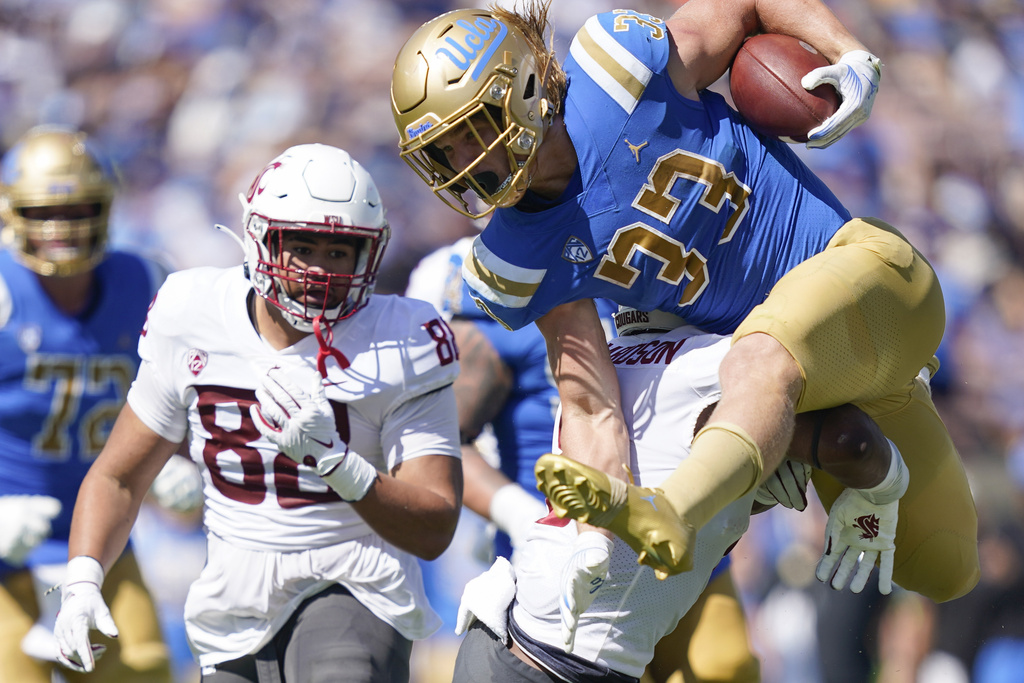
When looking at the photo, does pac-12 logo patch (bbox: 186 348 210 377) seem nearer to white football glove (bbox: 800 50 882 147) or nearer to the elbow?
the elbow

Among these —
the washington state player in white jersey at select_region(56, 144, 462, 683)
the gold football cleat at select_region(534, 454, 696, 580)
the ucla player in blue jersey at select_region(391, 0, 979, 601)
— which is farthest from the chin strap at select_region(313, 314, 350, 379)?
the gold football cleat at select_region(534, 454, 696, 580)

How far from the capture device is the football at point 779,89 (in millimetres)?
2039

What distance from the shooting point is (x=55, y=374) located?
3.35 meters

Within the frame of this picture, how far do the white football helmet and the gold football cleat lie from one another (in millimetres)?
1077

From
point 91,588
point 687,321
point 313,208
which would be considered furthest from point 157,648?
point 687,321

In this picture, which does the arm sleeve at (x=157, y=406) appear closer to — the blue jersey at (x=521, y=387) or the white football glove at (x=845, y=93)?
the blue jersey at (x=521, y=387)

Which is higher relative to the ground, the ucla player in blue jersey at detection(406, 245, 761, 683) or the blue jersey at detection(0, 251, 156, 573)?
the ucla player in blue jersey at detection(406, 245, 761, 683)

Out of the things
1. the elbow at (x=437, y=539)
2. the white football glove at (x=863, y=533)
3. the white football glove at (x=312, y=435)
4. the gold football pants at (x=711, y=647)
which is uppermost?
the white football glove at (x=863, y=533)

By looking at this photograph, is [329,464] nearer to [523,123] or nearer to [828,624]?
[523,123]

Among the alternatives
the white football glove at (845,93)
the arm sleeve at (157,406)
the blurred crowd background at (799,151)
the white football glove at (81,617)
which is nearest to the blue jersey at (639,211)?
the white football glove at (845,93)

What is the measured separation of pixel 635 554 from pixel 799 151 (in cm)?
363

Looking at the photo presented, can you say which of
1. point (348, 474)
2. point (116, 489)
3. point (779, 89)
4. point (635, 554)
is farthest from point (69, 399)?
point (779, 89)

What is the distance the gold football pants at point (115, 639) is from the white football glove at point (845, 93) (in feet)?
7.27

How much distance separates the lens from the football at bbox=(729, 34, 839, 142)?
2.04 metres
